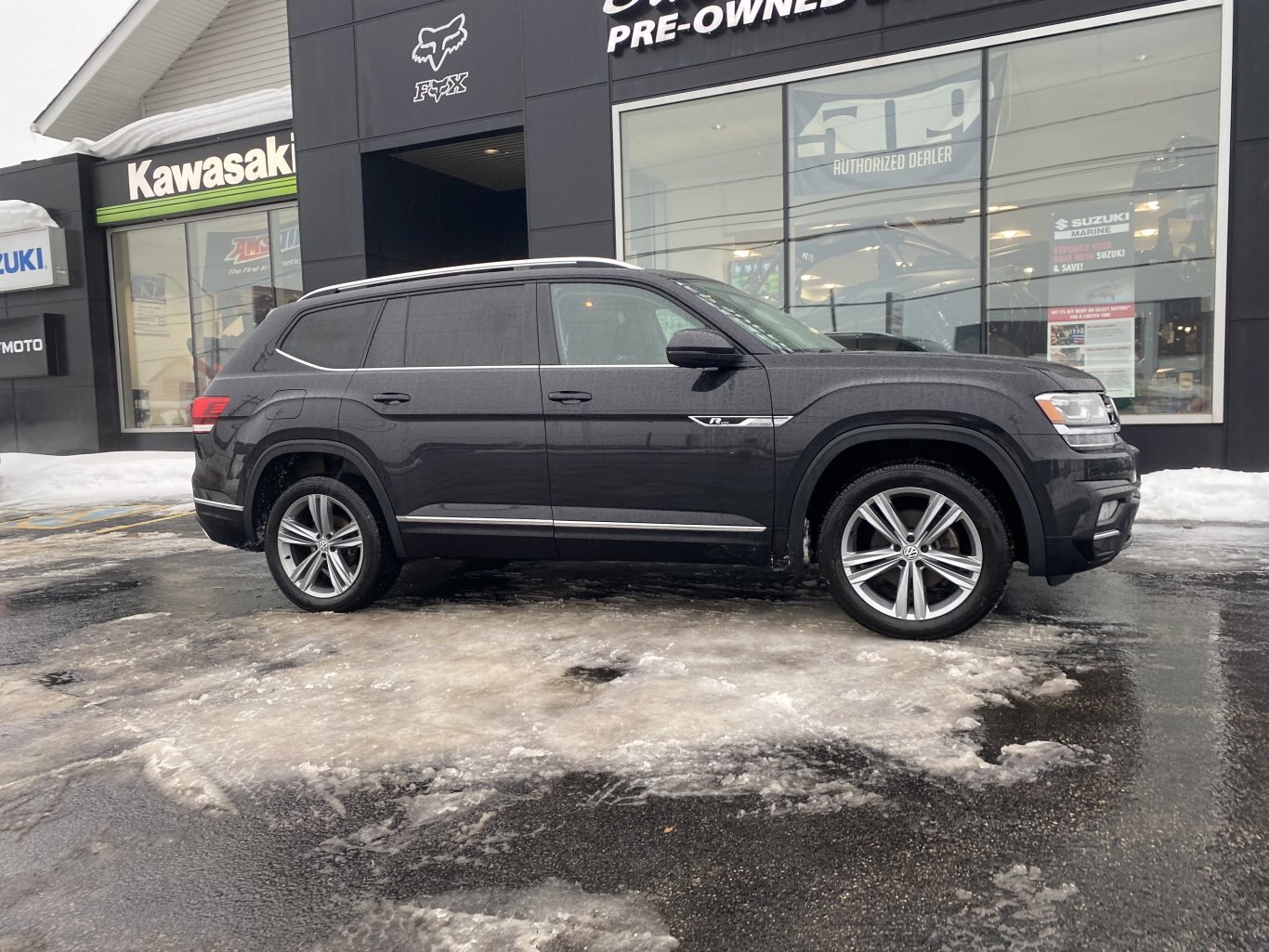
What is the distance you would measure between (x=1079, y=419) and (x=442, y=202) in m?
12.1

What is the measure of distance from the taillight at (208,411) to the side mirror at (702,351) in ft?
9.20

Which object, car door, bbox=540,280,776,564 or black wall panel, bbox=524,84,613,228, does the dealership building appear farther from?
car door, bbox=540,280,776,564

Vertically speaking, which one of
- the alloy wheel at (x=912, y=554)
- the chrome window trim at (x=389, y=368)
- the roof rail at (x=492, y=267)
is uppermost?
the roof rail at (x=492, y=267)

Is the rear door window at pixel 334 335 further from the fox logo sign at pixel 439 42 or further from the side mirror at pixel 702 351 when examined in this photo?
the fox logo sign at pixel 439 42

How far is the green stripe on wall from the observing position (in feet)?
49.8

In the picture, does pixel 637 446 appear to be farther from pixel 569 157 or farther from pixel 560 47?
pixel 560 47

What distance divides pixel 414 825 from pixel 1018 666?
257 centimetres

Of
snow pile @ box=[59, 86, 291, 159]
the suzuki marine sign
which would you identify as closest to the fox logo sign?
the suzuki marine sign

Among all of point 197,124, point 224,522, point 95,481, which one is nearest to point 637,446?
point 224,522

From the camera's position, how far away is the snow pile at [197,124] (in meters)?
15.2

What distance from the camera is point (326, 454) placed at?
535 cm

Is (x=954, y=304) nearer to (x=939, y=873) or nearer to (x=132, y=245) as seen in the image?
(x=939, y=873)

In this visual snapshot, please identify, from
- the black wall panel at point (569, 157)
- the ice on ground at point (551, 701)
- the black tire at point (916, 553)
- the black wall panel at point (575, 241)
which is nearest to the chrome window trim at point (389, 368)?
the ice on ground at point (551, 701)

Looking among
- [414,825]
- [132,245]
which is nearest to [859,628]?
[414,825]
